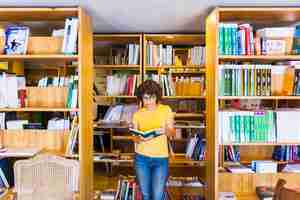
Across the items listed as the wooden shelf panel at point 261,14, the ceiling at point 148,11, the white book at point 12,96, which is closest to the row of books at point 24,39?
the ceiling at point 148,11

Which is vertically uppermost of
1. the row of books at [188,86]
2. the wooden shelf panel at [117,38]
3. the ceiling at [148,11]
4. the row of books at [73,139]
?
the ceiling at [148,11]

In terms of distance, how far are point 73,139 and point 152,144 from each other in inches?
26.8

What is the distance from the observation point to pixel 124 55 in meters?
4.56

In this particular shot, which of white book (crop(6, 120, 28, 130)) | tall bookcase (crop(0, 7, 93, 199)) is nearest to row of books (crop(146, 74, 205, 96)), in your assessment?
tall bookcase (crop(0, 7, 93, 199))

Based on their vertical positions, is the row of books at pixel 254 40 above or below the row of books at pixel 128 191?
Result: above

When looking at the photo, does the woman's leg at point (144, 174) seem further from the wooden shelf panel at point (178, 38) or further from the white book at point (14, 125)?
the wooden shelf panel at point (178, 38)

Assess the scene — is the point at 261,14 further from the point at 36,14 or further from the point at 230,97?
the point at 36,14

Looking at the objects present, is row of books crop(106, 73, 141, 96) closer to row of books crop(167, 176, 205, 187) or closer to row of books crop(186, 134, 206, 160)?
row of books crop(186, 134, 206, 160)

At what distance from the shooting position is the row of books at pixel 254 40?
306cm

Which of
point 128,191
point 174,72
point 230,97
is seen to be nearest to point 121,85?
point 174,72

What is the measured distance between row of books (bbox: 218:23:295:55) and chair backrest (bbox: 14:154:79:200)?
1.63 meters

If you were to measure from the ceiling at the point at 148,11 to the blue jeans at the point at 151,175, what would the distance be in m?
1.28

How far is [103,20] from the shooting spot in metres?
3.59

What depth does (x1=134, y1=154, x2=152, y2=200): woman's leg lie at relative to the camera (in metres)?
3.16
